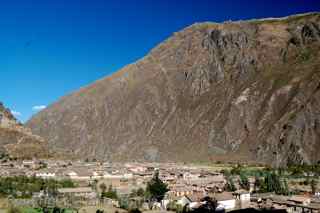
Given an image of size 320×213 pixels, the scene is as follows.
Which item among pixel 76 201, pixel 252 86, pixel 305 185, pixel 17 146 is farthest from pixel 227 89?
pixel 76 201

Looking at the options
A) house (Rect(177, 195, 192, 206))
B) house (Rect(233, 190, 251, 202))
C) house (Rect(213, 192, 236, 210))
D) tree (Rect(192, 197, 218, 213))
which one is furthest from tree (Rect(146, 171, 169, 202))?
house (Rect(233, 190, 251, 202))

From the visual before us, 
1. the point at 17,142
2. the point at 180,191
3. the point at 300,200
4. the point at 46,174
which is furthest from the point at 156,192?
the point at 17,142

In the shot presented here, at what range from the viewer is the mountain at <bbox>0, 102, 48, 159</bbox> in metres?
114

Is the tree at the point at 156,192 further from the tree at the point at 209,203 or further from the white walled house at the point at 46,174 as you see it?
the white walled house at the point at 46,174

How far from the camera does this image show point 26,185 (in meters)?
69.2

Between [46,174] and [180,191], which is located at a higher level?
[46,174]

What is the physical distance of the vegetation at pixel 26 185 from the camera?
2454 inches

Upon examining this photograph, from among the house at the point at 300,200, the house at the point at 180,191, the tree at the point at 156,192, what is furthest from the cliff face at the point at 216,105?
the tree at the point at 156,192

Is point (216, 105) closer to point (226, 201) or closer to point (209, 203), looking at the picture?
point (226, 201)

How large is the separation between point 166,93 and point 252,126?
4012 cm

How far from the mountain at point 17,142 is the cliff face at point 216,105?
22.1 m

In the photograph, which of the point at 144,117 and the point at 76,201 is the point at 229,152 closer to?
the point at 144,117

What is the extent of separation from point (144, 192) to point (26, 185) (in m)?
17.0

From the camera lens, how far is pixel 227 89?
170m
